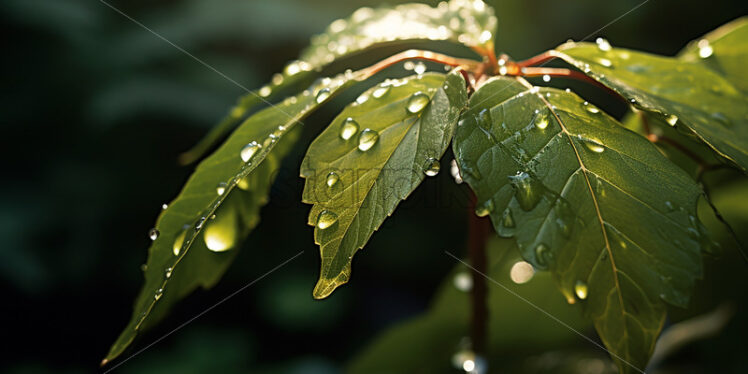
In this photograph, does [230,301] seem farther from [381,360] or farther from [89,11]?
[89,11]

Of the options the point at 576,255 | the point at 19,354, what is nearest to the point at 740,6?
the point at 576,255

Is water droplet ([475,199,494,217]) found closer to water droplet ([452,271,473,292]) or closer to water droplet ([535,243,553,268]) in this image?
water droplet ([535,243,553,268])

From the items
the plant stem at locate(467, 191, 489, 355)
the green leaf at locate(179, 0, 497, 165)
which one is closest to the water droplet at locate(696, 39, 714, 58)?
the green leaf at locate(179, 0, 497, 165)

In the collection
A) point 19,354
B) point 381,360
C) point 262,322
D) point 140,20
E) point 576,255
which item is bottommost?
point 19,354

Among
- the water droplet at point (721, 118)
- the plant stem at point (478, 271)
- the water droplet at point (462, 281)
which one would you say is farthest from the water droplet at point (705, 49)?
the water droplet at point (462, 281)

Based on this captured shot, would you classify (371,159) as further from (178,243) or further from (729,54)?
(729,54)
